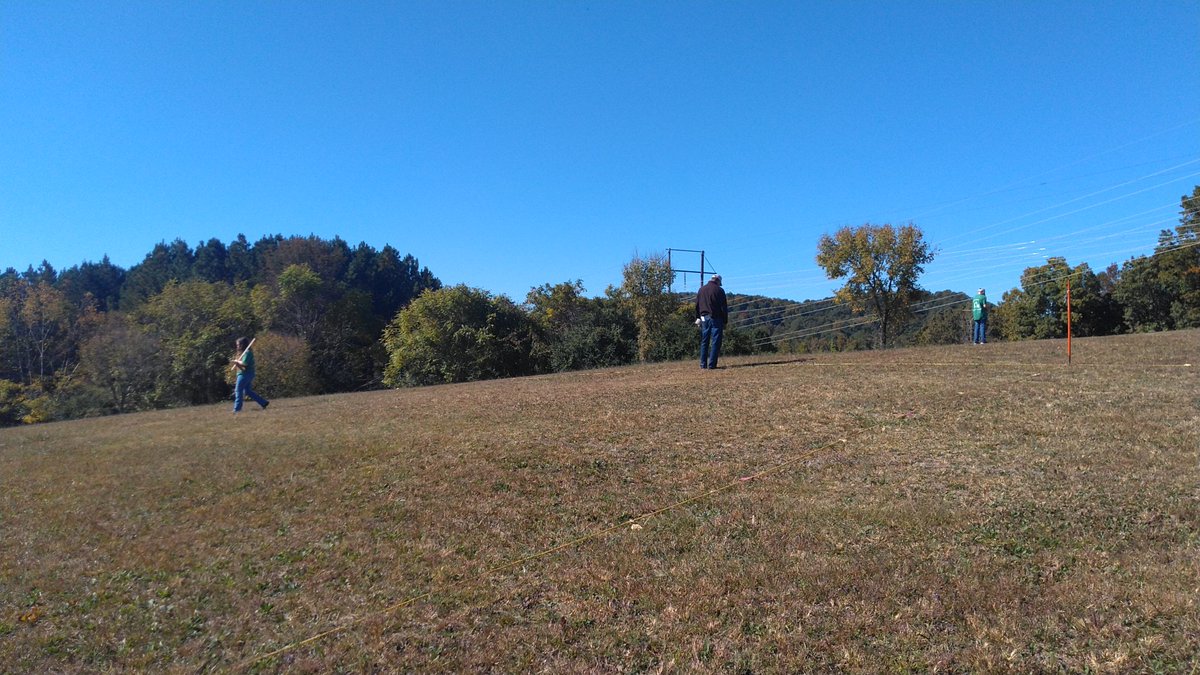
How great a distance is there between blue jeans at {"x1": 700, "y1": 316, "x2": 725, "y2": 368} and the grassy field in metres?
4.41

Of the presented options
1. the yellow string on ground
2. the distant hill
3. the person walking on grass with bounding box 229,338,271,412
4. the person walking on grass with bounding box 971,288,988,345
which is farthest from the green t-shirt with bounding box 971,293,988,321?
the distant hill

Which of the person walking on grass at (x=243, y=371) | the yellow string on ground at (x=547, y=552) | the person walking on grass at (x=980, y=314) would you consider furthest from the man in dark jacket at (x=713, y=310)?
the person walking on grass at (x=243, y=371)

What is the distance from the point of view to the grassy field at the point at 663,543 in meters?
3.57

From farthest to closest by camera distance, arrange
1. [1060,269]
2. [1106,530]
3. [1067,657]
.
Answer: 1. [1060,269]
2. [1106,530]
3. [1067,657]

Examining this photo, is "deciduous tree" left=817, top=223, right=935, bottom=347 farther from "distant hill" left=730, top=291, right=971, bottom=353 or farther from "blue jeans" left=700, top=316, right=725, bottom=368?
"blue jeans" left=700, top=316, right=725, bottom=368

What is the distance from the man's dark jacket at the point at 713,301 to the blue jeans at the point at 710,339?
5.6 inches

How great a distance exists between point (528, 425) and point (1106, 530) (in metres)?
7.08

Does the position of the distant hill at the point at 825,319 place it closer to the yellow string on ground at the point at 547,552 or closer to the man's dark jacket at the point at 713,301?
the man's dark jacket at the point at 713,301

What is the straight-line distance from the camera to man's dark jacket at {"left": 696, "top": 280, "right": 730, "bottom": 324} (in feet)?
45.7

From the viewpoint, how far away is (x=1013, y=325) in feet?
216

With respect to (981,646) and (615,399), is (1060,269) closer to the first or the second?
(615,399)

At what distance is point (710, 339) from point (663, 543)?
10.3m

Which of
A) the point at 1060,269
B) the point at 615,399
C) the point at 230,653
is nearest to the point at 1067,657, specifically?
the point at 230,653

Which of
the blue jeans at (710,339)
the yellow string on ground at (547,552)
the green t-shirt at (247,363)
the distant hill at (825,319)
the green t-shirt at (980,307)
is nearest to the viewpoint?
the yellow string on ground at (547,552)
